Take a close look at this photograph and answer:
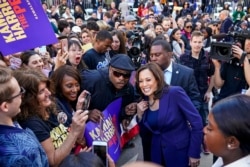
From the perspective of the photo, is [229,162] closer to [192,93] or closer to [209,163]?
[192,93]

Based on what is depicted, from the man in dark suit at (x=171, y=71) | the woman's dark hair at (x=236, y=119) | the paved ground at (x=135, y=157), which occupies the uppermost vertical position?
the woman's dark hair at (x=236, y=119)

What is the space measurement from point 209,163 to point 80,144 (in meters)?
2.34

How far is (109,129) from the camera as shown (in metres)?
3.64

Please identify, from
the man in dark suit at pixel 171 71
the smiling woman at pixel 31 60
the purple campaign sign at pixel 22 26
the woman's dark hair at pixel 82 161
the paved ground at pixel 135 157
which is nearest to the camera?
the woman's dark hair at pixel 82 161

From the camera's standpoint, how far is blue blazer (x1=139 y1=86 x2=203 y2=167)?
3043 mm

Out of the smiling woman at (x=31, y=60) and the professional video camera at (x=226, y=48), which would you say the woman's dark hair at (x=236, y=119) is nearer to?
the professional video camera at (x=226, y=48)

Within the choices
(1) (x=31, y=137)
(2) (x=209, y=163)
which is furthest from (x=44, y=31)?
(2) (x=209, y=163)

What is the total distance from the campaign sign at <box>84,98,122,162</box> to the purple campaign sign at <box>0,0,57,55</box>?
903 millimetres

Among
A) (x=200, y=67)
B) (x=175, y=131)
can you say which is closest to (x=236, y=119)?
(x=175, y=131)

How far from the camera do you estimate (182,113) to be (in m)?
3.08

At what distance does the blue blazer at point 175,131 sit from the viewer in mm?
3043

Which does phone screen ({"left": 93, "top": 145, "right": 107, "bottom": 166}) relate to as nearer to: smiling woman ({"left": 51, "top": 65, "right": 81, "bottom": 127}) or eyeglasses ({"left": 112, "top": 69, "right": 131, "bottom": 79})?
smiling woman ({"left": 51, "top": 65, "right": 81, "bottom": 127})

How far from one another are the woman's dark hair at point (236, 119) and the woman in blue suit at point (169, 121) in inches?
49.9

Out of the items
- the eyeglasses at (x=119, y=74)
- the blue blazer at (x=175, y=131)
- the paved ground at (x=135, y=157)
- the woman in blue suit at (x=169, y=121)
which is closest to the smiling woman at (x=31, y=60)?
the eyeglasses at (x=119, y=74)
